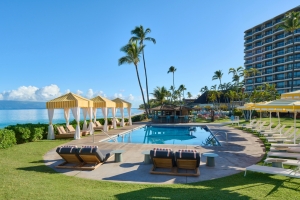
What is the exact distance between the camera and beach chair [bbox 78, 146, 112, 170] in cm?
696

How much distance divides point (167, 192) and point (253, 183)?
2.39m

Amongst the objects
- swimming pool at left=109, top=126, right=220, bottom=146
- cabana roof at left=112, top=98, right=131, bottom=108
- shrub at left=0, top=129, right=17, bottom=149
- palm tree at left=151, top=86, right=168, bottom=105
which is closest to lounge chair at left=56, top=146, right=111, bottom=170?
shrub at left=0, top=129, right=17, bottom=149

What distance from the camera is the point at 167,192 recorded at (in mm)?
4941

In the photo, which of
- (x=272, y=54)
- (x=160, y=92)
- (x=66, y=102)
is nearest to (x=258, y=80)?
(x=272, y=54)

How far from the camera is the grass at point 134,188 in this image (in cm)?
464

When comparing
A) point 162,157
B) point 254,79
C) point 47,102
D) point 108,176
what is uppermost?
point 254,79

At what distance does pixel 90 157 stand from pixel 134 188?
2.51m

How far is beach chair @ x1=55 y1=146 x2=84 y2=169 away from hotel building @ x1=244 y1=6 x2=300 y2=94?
56.9 metres

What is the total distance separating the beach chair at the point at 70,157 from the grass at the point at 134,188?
26.4 inches

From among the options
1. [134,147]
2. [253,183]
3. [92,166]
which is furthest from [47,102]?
[253,183]

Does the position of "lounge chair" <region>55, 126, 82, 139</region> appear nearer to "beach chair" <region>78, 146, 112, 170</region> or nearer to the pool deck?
the pool deck

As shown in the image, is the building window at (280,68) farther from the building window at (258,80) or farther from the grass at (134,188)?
the grass at (134,188)

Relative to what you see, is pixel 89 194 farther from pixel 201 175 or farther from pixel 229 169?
pixel 229 169

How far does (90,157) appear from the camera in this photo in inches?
280
